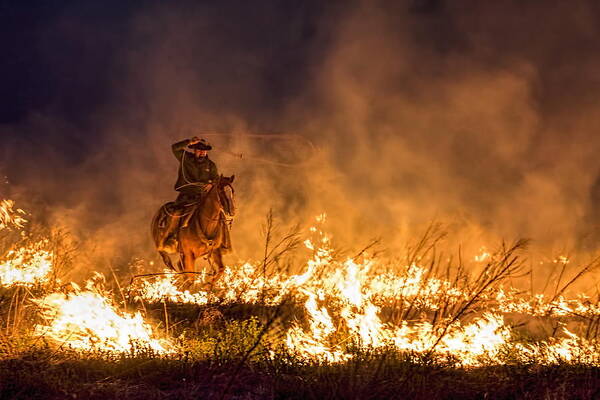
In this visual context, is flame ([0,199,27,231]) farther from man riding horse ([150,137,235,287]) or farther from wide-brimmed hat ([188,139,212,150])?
wide-brimmed hat ([188,139,212,150])

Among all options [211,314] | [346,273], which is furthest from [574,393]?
[211,314]

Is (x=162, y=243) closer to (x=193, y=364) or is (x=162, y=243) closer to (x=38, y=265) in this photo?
(x=38, y=265)

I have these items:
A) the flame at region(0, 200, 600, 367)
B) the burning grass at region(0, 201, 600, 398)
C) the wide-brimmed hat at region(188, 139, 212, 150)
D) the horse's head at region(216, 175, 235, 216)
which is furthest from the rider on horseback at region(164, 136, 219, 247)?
the flame at region(0, 200, 600, 367)

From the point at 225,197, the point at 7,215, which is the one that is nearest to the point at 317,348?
the point at 7,215

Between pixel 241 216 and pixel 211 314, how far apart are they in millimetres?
14595

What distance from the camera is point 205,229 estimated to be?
12156 mm

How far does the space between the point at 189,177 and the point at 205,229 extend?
1554 millimetres

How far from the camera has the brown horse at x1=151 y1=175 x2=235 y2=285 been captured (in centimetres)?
1166

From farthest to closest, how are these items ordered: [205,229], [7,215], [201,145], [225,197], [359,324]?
[201,145] → [205,229] → [225,197] → [359,324] → [7,215]

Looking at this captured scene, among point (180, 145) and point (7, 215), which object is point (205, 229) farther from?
point (7, 215)

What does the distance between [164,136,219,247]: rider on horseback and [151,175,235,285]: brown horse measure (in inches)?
4.8

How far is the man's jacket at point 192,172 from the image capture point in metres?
12.7

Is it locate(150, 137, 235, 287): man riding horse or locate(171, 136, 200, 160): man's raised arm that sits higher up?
locate(171, 136, 200, 160): man's raised arm

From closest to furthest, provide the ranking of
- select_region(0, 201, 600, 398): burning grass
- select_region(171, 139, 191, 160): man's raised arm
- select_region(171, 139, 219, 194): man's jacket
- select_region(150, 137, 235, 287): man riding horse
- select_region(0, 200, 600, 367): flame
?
select_region(0, 201, 600, 398): burning grass, select_region(0, 200, 600, 367): flame, select_region(150, 137, 235, 287): man riding horse, select_region(171, 139, 191, 160): man's raised arm, select_region(171, 139, 219, 194): man's jacket
